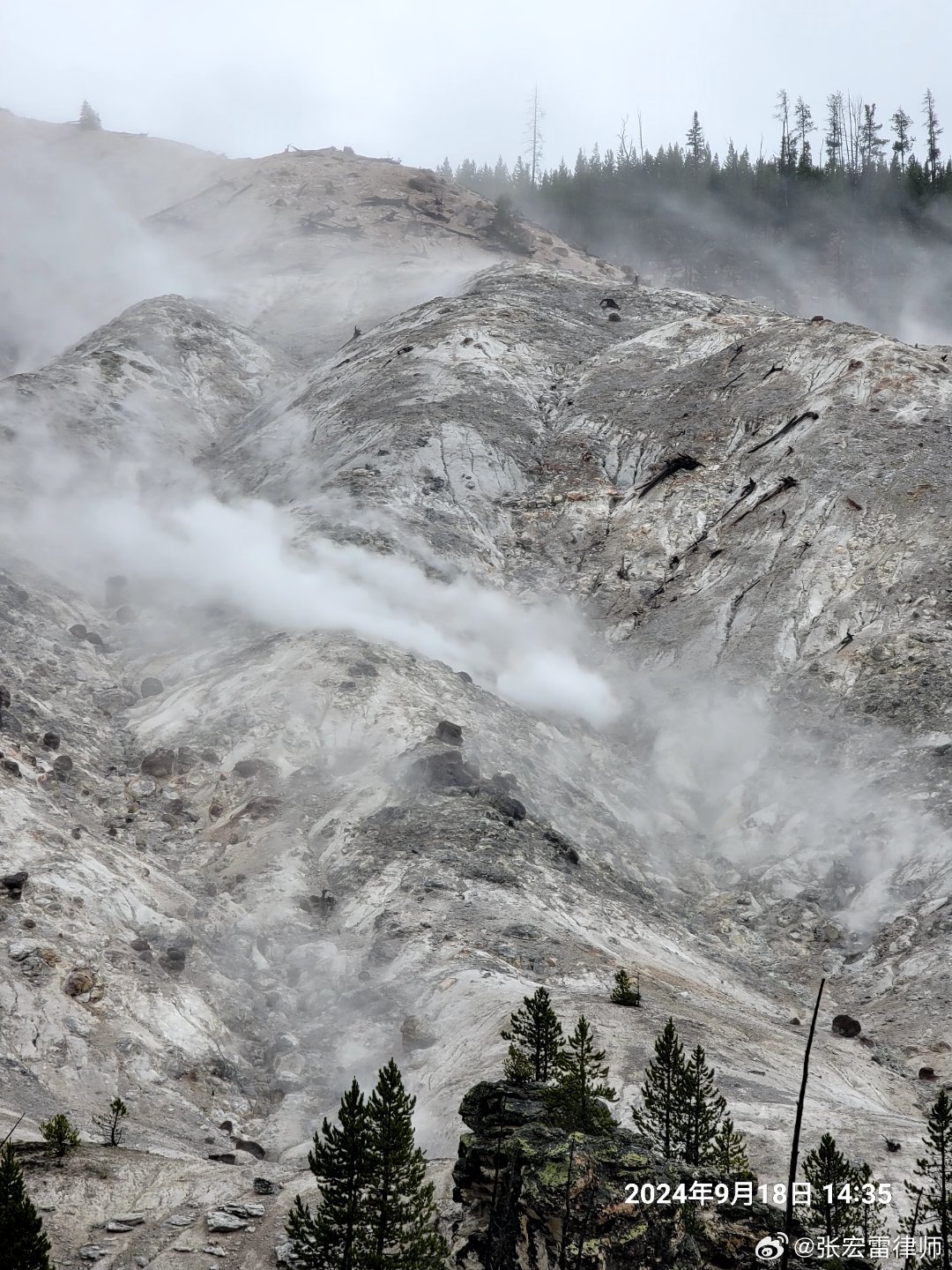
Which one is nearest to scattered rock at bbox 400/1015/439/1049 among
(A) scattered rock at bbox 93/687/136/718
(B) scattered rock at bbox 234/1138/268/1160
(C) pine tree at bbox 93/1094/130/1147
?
(B) scattered rock at bbox 234/1138/268/1160

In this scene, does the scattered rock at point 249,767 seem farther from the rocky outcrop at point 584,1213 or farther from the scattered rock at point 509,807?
the rocky outcrop at point 584,1213

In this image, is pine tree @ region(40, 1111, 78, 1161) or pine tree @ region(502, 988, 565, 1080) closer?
pine tree @ region(40, 1111, 78, 1161)

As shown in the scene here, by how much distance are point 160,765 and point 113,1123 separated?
598 inches

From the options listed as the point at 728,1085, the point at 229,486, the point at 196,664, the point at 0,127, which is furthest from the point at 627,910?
the point at 0,127

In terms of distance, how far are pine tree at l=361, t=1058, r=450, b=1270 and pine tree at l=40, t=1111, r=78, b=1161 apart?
5.17m

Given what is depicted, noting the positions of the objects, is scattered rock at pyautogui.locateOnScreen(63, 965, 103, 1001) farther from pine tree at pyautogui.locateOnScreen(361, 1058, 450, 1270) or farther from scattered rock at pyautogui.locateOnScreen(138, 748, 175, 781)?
scattered rock at pyautogui.locateOnScreen(138, 748, 175, 781)

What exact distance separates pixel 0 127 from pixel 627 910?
10818cm

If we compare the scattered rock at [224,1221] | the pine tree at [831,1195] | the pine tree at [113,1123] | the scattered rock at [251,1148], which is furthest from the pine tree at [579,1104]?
the pine tree at [113,1123]

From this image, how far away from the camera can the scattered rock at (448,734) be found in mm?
32219

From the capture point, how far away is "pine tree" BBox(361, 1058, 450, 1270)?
12.6 meters

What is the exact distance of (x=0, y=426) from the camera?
4872cm

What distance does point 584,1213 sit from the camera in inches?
531

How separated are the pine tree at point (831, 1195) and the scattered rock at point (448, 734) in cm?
1904

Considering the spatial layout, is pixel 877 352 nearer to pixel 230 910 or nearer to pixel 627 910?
pixel 627 910
